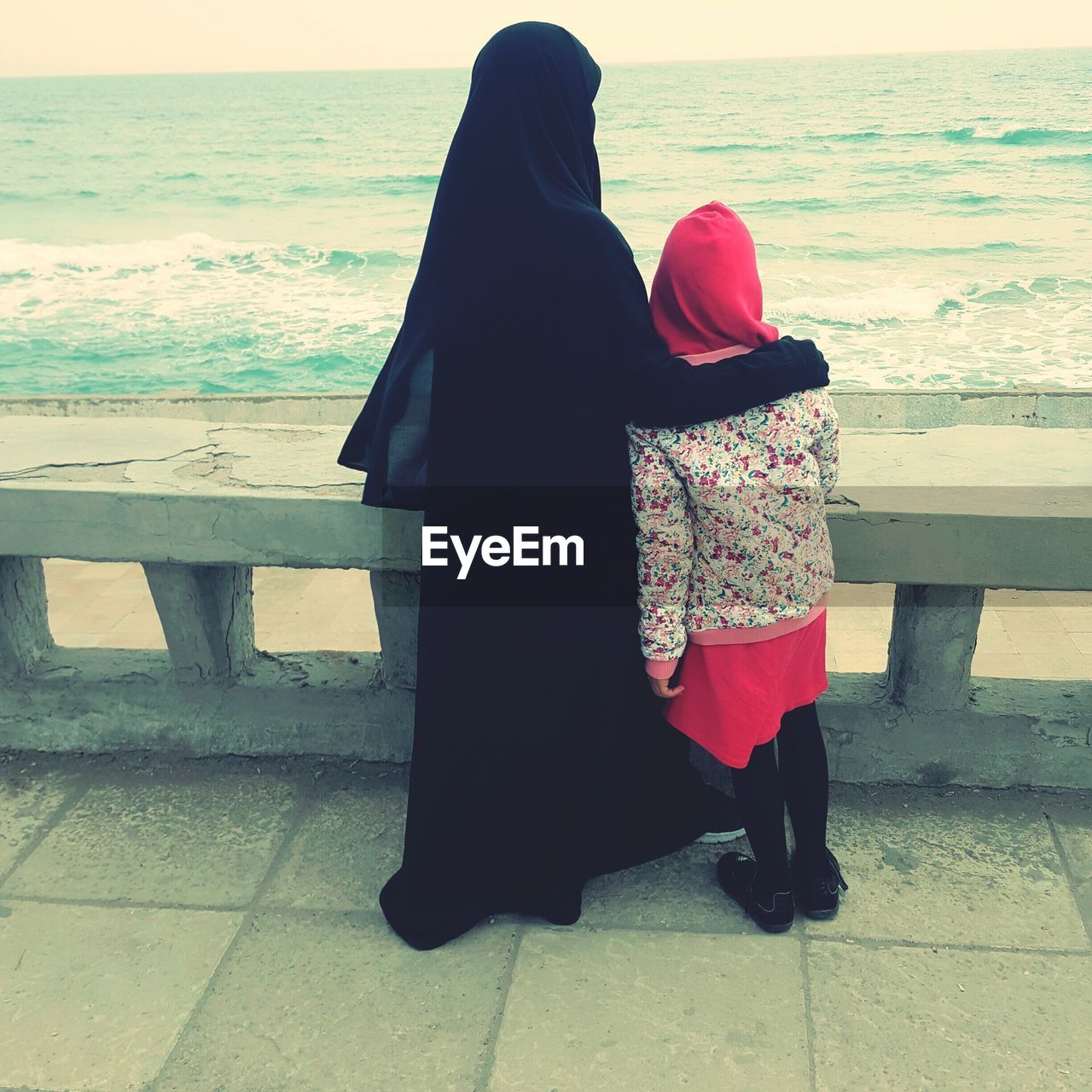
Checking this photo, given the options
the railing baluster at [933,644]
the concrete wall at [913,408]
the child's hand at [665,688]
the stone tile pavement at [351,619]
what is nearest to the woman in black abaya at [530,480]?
the child's hand at [665,688]

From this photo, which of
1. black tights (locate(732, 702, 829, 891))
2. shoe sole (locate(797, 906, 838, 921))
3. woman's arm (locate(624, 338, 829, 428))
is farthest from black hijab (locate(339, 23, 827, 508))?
shoe sole (locate(797, 906, 838, 921))

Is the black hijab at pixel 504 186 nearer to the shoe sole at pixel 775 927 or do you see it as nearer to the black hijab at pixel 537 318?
the black hijab at pixel 537 318

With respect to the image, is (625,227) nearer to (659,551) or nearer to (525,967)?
(659,551)

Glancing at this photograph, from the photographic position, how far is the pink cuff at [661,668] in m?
2.13

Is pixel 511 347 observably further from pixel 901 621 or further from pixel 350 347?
pixel 350 347

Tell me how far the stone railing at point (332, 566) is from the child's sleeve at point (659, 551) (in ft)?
1.51

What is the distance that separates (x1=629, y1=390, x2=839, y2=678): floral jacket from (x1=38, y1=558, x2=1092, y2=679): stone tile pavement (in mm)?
3300

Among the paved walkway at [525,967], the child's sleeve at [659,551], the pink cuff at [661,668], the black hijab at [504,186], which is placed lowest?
the paved walkway at [525,967]

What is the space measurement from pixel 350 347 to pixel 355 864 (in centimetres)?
2168

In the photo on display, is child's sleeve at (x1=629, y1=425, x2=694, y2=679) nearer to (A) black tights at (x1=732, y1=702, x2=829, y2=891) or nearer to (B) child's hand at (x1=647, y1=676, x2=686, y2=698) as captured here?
(B) child's hand at (x1=647, y1=676, x2=686, y2=698)

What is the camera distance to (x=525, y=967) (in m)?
2.21

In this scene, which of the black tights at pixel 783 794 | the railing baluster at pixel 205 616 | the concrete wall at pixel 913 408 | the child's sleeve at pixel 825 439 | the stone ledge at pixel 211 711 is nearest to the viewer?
the child's sleeve at pixel 825 439

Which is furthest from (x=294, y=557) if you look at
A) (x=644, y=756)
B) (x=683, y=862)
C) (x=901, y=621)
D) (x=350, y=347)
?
(x=350, y=347)

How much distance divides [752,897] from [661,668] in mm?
596
